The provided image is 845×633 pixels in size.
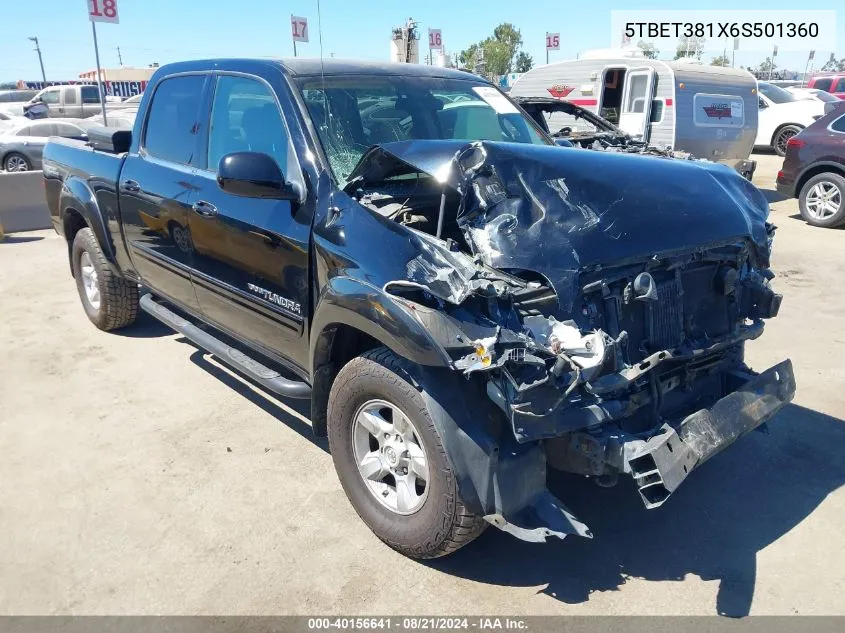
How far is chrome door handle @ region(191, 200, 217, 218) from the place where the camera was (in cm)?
374

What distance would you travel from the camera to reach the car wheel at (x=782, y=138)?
17.6 metres

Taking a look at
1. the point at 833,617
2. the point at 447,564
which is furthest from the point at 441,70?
the point at 833,617

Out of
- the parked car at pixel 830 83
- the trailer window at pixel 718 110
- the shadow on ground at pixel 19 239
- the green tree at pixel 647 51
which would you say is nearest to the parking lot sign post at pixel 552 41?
the green tree at pixel 647 51

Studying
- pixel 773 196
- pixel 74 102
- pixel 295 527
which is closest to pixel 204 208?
pixel 295 527

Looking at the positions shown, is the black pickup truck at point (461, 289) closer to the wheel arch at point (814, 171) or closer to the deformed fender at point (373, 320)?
the deformed fender at point (373, 320)

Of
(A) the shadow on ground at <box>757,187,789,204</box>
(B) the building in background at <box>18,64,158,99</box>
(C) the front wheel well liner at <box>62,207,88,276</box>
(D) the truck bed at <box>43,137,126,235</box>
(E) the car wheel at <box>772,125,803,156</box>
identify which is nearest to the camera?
(D) the truck bed at <box>43,137,126,235</box>

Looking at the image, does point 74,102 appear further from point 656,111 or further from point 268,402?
point 268,402

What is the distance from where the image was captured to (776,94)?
18.4 meters

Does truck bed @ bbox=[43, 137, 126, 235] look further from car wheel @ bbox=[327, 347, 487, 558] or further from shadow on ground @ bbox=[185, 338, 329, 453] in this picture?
car wheel @ bbox=[327, 347, 487, 558]

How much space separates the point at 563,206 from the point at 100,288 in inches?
169

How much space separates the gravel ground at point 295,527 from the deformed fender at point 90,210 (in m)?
1.07

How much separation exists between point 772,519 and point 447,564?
1582 millimetres

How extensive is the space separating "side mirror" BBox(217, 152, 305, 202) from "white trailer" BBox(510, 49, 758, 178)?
9590mm

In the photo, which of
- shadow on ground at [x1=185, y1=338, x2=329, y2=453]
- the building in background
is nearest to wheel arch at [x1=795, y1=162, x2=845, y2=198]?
shadow on ground at [x1=185, y1=338, x2=329, y2=453]
